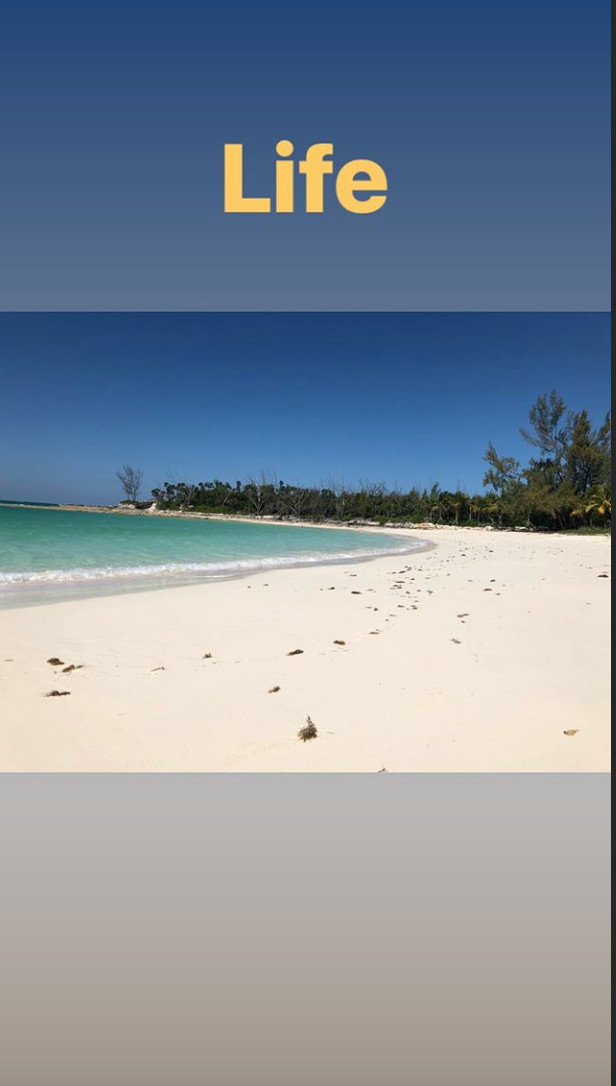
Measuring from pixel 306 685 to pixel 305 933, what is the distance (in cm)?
191

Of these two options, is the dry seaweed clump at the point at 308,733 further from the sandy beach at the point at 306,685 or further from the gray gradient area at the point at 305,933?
the gray gradient area at the point at 305,933

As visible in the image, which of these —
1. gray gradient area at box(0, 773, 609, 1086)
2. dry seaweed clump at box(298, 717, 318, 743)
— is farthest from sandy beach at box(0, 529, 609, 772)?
gray gradient area at box(0, 773, 609, 1086)

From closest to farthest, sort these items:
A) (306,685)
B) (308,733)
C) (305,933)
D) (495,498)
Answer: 1. (305,933)
2. (308,733)
3. (306,685)
4. (495,498)

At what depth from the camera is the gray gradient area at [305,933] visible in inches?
46.7

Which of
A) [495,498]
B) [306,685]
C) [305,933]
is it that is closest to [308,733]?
[306,685]

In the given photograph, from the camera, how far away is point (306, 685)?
339cm

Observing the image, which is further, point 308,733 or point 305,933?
point 308,733

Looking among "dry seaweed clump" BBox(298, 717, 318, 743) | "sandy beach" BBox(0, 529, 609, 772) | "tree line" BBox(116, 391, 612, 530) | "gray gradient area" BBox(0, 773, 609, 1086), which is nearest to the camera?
"gray gradient area" BBox(0, 773, 609, 1086)

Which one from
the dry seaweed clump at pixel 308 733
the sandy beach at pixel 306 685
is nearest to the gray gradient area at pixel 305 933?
the sandy beach at pixel 306 685

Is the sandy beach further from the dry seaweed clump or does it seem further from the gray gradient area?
the gray gradient area

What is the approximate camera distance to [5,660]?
3922mm

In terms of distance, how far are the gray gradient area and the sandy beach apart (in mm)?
253

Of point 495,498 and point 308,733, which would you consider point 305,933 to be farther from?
point 495,498

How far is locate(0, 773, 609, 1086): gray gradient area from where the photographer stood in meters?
1.19
